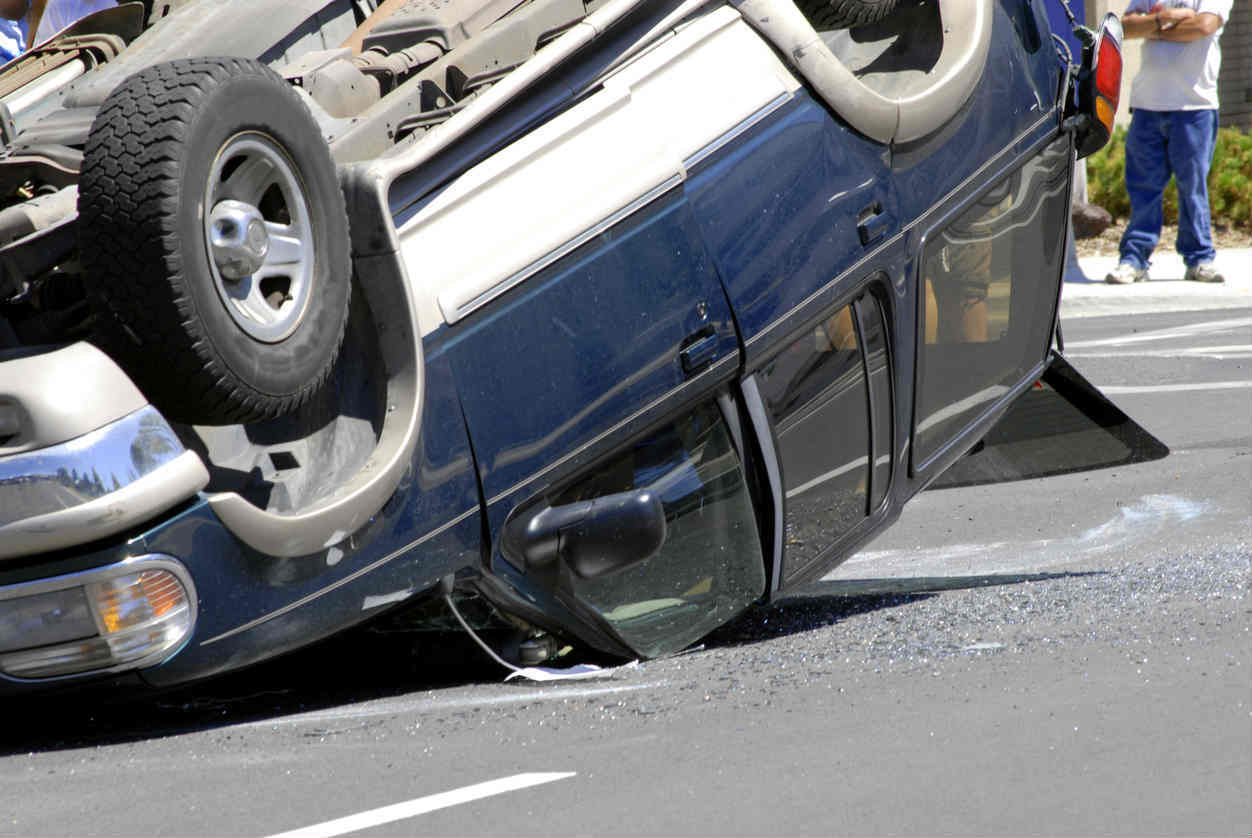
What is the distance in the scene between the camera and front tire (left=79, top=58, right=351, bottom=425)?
389cm

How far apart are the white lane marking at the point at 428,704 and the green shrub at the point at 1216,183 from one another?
14.8 meters

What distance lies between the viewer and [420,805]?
12.5 ft

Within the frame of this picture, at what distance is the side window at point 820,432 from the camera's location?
5.18m

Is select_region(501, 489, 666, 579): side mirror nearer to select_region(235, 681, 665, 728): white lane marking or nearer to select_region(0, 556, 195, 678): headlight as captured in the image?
select_region(235, 681, 665, 728): white lane marking

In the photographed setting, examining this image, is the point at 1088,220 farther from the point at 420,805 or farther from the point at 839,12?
the point at 420,805

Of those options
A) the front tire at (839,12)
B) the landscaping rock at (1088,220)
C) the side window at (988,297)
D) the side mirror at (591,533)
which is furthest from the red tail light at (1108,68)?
the landscaping rock at (1088,220)

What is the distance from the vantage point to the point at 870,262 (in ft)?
17.5

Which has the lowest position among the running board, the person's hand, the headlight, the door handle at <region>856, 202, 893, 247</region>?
the person's hand

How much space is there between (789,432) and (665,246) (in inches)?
29.0

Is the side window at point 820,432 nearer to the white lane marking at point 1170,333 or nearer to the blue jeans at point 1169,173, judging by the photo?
the white lane marking at point 1170,333

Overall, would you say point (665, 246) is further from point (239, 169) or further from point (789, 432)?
point (239, 169)

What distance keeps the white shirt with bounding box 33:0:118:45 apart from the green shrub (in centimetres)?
1188

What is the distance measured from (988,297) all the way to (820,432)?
1.11m

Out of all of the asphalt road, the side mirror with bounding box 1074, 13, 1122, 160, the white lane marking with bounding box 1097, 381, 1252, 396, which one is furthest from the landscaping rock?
the asphalt road
